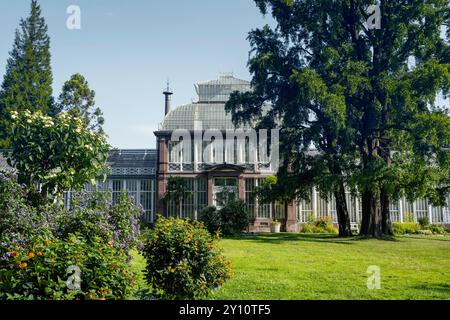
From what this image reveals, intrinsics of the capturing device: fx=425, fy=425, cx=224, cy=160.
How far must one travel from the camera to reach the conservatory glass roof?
28.9m

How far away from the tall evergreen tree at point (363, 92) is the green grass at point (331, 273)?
183 inches

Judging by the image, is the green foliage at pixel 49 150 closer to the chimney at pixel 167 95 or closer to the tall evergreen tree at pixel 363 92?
the tall evergreen tree at pixel 363 92

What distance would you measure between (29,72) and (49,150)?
3014 centimetres

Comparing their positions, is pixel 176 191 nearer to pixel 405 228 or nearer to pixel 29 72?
pixel 405 228

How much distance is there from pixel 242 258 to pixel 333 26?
40.5 feet

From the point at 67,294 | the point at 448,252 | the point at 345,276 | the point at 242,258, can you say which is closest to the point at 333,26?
the point at 448,252

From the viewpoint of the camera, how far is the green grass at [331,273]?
7103 mm

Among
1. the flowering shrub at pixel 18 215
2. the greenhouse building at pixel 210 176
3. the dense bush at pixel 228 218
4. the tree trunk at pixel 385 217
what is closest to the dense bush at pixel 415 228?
the greenhouse building at pixel 210 176

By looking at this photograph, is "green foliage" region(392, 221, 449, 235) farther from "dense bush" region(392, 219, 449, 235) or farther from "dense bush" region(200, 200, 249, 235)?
"dense bush" region(200, 200, 249, 235)

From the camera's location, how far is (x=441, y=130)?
1656 cm

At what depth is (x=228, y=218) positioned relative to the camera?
69.7 ft

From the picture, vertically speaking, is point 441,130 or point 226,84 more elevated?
point 226,84

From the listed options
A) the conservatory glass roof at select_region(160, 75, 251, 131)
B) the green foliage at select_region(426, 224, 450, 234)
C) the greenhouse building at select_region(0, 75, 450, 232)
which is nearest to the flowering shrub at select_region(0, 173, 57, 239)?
the greenhouse building at select_region(0, 75, 450, 232)
